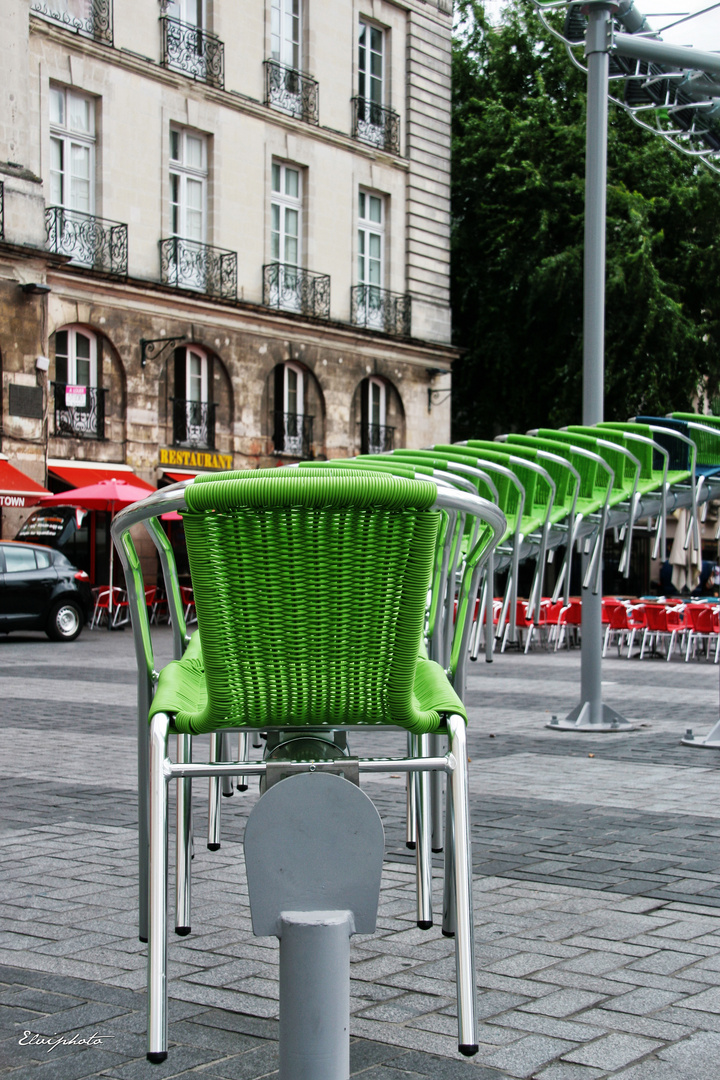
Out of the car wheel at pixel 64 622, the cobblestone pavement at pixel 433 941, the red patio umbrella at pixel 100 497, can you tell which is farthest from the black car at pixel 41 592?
the cobblestone pavement at pixel 433 941

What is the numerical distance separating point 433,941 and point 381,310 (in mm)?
28561

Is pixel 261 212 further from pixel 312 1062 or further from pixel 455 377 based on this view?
pixel 312 1062

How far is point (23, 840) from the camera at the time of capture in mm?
5875

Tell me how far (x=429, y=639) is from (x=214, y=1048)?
1.48m

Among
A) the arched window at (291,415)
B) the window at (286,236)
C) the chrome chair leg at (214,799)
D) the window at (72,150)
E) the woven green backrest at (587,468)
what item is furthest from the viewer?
the arched window at (291,415)

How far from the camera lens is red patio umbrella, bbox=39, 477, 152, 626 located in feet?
73.5

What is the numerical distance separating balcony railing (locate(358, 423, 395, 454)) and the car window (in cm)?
1266

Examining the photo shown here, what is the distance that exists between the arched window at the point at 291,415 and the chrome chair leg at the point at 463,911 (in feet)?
89.1

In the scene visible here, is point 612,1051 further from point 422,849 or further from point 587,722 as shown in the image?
point 587,722

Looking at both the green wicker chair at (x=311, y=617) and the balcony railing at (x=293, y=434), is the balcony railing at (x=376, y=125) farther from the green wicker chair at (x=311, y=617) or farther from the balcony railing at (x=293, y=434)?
the green wicker chair at (x=311, y=617)

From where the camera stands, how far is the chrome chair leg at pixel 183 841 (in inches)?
125

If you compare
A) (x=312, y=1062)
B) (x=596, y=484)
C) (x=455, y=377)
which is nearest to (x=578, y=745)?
(x=596, y=484)

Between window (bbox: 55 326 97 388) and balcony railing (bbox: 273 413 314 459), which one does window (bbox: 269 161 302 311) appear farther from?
window (bbox: 55 326 97 388)

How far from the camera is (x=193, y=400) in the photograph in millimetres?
28047
